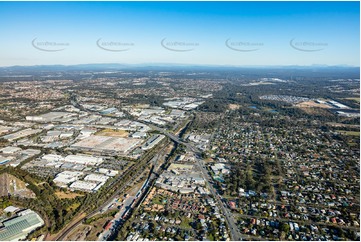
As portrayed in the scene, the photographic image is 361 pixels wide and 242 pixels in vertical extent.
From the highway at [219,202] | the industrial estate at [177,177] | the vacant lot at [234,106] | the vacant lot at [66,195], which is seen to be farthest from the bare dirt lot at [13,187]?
the vacant lot at [234,106]

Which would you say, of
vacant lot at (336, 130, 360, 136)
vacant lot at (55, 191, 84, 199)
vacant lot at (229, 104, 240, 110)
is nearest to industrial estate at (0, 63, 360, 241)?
vacant lot at (55, 191, 84, 199)

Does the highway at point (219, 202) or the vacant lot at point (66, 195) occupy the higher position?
the vacant lot at point (66, 195)

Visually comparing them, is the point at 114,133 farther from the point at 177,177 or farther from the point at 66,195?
the point at 66,195

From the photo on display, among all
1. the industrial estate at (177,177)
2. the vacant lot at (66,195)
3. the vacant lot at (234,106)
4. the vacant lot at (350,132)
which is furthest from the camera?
the vacant lot at (234,106)

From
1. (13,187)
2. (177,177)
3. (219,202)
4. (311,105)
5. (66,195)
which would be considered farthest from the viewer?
(311,105)

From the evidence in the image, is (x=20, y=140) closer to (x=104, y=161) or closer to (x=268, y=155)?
(x=104, y=161)

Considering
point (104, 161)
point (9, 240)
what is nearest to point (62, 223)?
point (9, 240)

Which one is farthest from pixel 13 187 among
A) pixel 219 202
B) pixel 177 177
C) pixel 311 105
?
pixel 311 105

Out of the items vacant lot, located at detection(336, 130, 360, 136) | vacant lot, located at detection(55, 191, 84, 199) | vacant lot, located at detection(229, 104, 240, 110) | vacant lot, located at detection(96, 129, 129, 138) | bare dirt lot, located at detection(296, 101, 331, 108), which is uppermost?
vacant lot, located at detection(55, 191, 84, 199)

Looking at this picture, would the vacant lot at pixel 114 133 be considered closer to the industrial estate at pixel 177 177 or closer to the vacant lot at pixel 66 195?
the industrial estate at pixel 177 177

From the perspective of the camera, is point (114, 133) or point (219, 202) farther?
point (114, 133)

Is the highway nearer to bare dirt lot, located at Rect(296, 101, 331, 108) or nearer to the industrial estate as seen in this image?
the industrial estate
